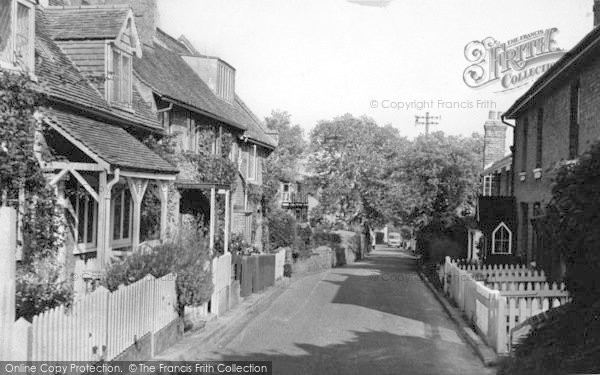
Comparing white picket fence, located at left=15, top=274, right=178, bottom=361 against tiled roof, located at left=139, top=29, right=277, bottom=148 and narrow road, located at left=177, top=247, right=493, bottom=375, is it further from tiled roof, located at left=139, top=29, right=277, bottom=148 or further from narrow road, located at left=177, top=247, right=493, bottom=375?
tiled roof, located at left=139, top=29, right=277, bottom=148

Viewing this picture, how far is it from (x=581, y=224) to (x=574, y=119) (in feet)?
31.5

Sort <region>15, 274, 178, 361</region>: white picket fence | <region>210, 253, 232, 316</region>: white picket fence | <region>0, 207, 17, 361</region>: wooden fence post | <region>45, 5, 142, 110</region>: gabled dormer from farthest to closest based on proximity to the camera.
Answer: <region>45, 5, 142, 110</region>: gabled dormer → <region>210, 253, 232, 316</region>: white picket fence → <region>15, 274, 178, 361</region>: white picket fence → <region>0, 207, 17, 361</region>: wooden fence post

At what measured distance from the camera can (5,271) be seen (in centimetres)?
571

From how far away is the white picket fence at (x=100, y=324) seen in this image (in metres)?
6.32

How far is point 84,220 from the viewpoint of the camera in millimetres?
14594

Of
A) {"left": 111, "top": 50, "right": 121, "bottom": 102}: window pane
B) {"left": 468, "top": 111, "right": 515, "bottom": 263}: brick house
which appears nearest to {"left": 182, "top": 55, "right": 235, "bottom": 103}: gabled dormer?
{"left": 111, "top": 50, "right": 121, "bottom": 102}: window pane

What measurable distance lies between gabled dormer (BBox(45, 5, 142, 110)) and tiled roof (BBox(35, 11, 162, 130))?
246 mm

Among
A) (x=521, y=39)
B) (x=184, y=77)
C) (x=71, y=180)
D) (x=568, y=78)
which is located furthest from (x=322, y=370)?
(x=184, y=77)

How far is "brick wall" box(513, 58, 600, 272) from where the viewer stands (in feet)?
47.6

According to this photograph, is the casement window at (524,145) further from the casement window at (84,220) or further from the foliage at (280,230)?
the foliage at (280,230)

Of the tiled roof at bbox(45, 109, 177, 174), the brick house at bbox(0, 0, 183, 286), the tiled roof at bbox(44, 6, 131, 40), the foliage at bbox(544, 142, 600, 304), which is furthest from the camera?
the tiled roof at bbox(44, 6, 131, 40)

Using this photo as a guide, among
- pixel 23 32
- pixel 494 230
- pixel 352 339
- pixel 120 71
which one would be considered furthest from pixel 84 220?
pixel 494 230

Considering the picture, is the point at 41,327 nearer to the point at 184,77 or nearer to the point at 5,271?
the point at 5,271

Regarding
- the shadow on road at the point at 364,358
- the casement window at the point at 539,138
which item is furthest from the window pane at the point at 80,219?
the casement window at the point at 539,138
